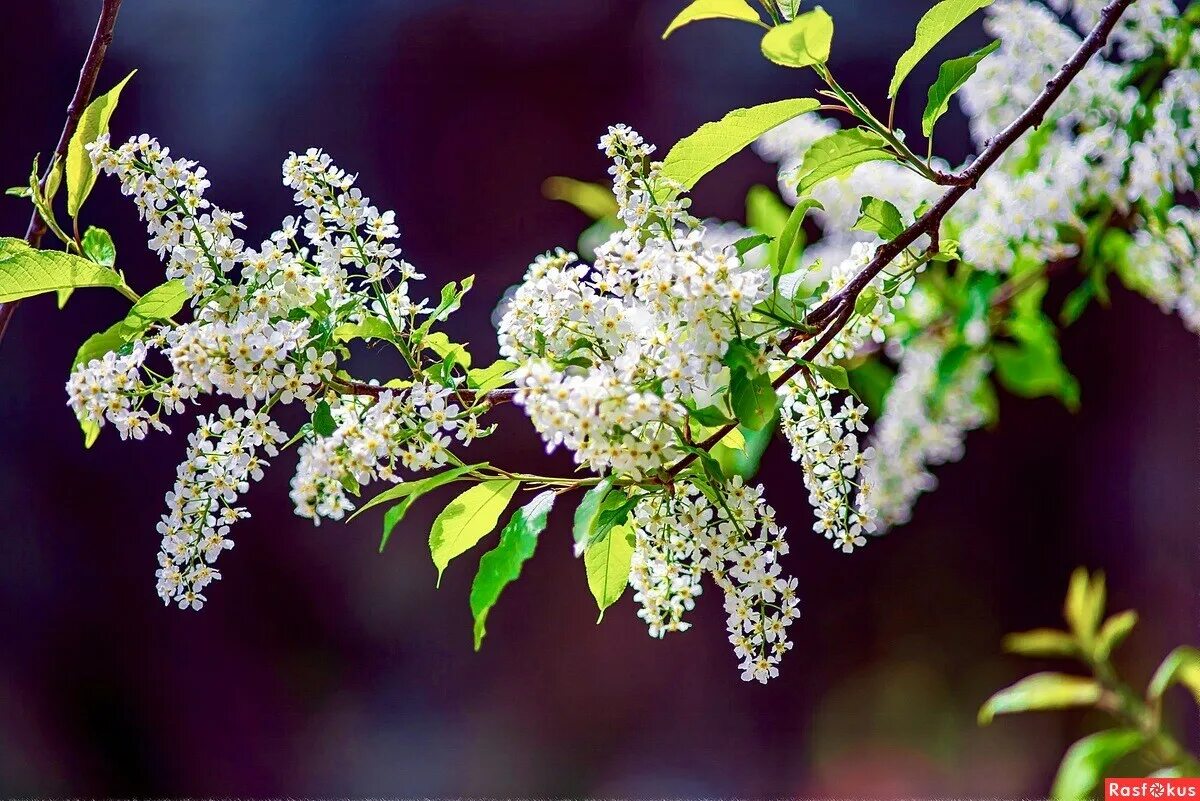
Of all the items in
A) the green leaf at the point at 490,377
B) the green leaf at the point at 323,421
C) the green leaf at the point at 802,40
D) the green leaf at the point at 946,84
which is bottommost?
the green leaf at the point at 323,421

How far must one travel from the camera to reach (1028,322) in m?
1.40

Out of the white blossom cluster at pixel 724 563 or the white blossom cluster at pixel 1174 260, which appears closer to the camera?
the white blossom cluster at pixel 724 563

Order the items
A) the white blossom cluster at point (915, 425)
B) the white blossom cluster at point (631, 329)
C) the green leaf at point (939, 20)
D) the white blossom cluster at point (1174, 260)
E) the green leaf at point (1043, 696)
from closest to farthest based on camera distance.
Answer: the white blossom cluster at point (631, 329) < the green leaf at point (939, 20) < the white blossom cluster at point (1174, 260) < the green leaf at point (1043, 696) < the white blossom cluster at point (915, 425)

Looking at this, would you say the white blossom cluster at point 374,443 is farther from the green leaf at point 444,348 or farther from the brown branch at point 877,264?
the brown branch at point 877,264

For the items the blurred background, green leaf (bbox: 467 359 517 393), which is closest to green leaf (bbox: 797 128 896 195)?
green leaf (bbox: 467 359 517 393)

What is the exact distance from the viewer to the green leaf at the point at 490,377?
26.4 inches

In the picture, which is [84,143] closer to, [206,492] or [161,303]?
A: [161,303]

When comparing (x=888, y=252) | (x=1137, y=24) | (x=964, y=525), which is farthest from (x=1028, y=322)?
(x=964, y=525)

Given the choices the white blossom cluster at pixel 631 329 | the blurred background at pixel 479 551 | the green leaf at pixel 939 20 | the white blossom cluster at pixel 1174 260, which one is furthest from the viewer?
the blurred background at pixel 479 551

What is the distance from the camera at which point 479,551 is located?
9.42ft

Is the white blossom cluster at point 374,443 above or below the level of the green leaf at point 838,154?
below

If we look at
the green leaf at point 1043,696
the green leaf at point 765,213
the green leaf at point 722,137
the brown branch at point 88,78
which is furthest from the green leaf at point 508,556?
the green leaf at point 1043,696

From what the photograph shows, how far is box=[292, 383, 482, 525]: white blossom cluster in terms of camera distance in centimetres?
61

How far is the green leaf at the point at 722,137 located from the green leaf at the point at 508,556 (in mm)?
240
